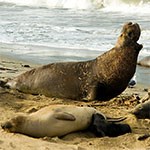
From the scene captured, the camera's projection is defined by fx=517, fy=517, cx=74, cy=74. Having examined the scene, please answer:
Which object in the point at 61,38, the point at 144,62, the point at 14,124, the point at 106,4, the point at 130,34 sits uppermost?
the point at 130,34

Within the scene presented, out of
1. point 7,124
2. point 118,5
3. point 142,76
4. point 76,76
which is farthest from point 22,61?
point 118,5

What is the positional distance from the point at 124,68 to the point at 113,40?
7.13 meters

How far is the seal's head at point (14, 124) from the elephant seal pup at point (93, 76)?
2311 millimetres

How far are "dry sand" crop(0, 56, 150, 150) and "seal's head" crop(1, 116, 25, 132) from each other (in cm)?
6

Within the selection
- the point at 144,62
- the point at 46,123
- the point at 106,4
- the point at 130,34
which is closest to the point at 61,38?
the point at 144,62

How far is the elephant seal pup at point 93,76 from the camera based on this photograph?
23.1ft

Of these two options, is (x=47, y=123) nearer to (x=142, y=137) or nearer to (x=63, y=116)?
(x=63, y=116)

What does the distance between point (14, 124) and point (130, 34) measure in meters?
2.47

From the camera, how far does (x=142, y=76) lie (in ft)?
32.3

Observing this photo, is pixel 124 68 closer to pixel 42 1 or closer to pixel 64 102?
pixel 64 102

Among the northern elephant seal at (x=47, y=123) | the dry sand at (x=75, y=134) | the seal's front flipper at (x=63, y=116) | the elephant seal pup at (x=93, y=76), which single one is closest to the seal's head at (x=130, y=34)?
the elephant seal pup at (x=93, y=76)

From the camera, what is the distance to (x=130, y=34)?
6887 millimetres

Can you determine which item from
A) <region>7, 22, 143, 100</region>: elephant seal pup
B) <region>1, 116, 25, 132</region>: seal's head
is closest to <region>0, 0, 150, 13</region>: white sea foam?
<region>7, 22, 143, 100</region>: elephant seal pup

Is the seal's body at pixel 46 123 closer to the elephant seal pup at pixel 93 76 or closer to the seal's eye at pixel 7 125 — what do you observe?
the seal's eye at pixel 7 125
